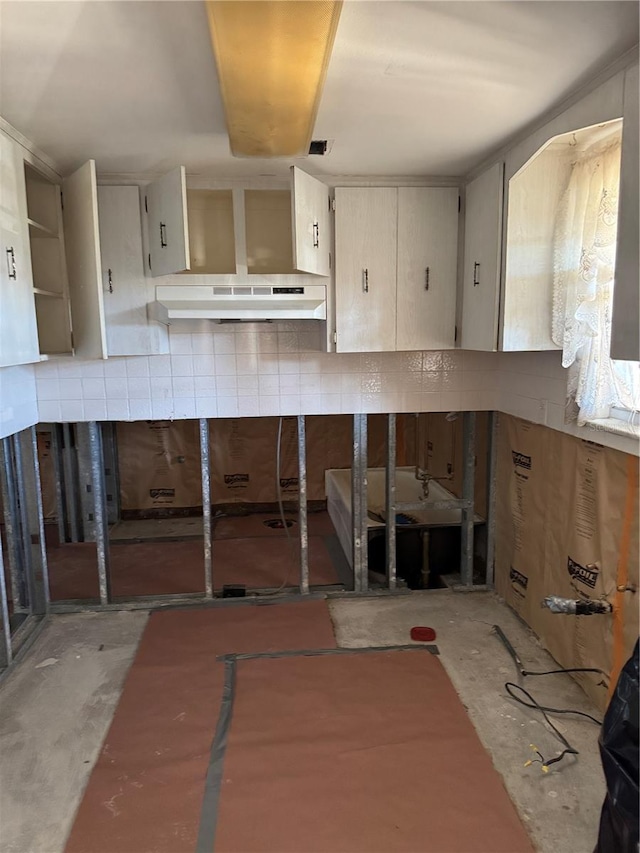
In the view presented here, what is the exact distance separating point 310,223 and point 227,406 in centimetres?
114

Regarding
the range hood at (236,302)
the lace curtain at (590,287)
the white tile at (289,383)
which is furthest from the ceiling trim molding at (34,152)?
the lace curtain at (590,287)

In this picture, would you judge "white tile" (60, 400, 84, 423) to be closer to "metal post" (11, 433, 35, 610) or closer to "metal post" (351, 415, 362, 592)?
"metal post" (11, 433, 35, 610)

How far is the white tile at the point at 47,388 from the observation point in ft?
10.2

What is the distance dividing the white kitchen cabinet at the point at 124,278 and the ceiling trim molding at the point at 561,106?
1.75 meters

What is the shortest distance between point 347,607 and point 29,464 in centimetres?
195

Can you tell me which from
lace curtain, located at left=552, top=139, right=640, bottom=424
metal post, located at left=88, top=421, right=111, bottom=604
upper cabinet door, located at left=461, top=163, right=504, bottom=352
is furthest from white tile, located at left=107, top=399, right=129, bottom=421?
lace curtain, located at left=552, top=139, right=640, bottom=424

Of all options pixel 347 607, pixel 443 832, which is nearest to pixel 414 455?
pixel 347 607

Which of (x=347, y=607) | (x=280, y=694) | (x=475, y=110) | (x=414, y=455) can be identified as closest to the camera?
(x=475, y=110)

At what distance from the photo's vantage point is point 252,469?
17.3ft

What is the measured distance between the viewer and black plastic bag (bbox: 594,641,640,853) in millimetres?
1312

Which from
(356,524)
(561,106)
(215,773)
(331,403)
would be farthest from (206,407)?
(561,106)

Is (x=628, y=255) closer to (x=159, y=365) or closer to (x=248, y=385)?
(x=248, y=385)

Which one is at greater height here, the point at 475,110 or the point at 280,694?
the point at 475,110

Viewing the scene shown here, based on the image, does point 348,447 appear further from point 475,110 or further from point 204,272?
point 475,110
